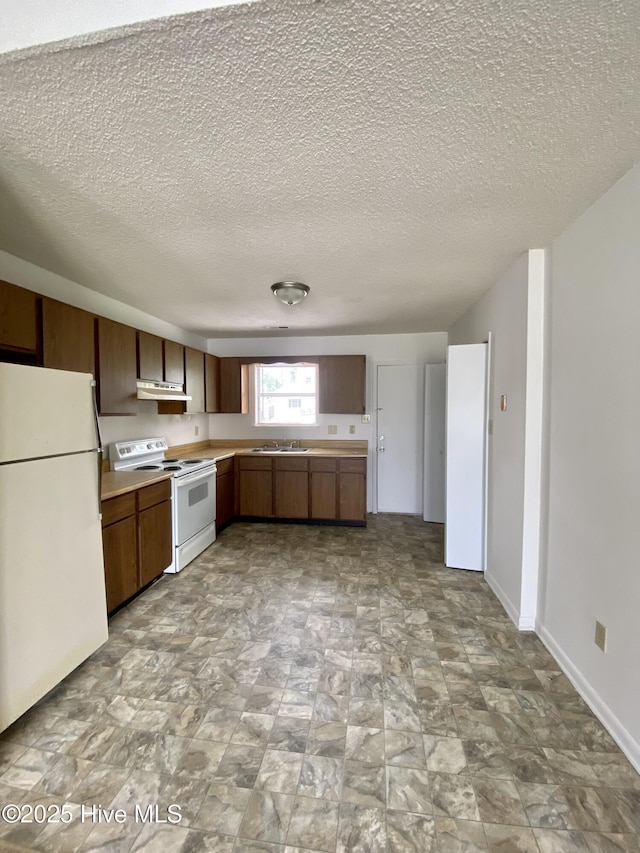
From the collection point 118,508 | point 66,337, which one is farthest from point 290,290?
point 118,508

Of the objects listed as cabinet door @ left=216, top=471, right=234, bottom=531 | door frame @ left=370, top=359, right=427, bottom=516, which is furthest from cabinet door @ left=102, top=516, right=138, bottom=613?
door frame @ left=370, top=359, right=427, bottom=516

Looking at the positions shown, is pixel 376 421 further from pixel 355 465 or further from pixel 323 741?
pixel 323 741

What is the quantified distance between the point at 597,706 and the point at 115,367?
356 centimetres

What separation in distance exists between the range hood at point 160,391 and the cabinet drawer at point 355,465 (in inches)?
74.9

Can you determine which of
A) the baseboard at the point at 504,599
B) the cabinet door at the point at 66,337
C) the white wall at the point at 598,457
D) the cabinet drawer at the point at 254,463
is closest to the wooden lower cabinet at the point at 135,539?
the cabinet door at the point at 66,337

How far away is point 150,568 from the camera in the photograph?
2779 mm

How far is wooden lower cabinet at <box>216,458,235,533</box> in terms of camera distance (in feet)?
13.3

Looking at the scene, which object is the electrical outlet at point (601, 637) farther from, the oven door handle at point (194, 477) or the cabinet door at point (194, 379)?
the cabinet door at point (194, 379)

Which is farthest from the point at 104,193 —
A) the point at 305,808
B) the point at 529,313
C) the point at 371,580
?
the point at 371,580

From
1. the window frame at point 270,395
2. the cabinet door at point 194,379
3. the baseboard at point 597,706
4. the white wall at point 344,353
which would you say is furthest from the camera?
the window frame at point 270,395

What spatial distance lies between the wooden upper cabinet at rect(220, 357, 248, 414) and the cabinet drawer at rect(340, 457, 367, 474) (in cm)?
159

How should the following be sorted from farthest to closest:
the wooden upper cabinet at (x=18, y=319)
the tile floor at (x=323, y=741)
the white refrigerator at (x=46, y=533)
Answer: the wooden upper cabinet at (x=18, y=319) < the white refrigerator at (x=46, y=533) < the tile floor at (x=323, y=741)

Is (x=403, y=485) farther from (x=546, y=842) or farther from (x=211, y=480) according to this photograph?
(x=546, y=842)

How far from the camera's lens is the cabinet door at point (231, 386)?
186 inches
